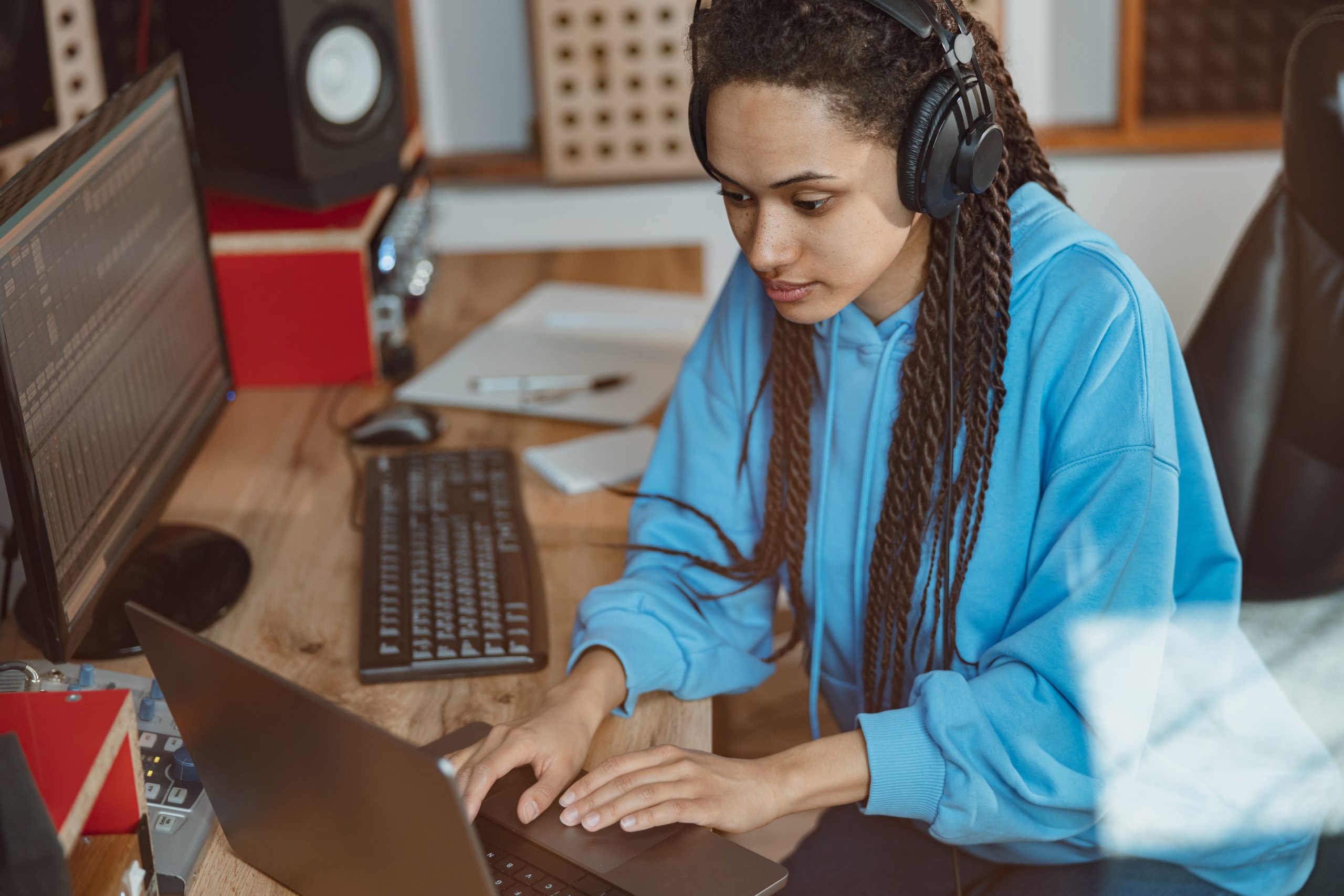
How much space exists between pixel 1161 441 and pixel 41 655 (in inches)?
32.9

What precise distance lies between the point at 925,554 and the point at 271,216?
969 millimetres

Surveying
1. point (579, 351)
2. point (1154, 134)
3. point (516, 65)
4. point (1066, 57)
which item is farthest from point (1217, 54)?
point (579, 351)

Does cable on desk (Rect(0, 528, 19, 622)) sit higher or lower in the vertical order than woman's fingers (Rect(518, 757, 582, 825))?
higher

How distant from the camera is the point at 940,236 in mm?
945

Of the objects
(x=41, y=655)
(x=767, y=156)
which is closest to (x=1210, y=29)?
(x=767, y=156)

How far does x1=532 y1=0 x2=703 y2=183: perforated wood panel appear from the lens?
225 cm

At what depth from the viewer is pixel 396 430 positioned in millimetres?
1370

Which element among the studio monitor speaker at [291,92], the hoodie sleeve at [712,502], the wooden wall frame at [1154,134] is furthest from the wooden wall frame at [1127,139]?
the hoodie sleeve at [712,502]

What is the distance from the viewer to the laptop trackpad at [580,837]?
0.76m

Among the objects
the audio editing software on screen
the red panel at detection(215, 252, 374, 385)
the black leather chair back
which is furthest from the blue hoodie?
the red panel at detection(215, 252, 374, 385)

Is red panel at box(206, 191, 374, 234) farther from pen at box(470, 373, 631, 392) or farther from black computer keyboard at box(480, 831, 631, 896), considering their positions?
black computer keyboard at box(480, 831, 631, 896)

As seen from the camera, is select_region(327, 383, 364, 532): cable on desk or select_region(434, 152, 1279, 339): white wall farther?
select_region(434, 152, 1279, 339): white wall

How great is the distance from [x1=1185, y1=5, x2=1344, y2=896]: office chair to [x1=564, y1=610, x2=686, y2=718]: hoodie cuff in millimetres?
539

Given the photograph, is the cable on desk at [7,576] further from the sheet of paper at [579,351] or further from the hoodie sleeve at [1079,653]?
the hoodie sleeve at [1079,653]
